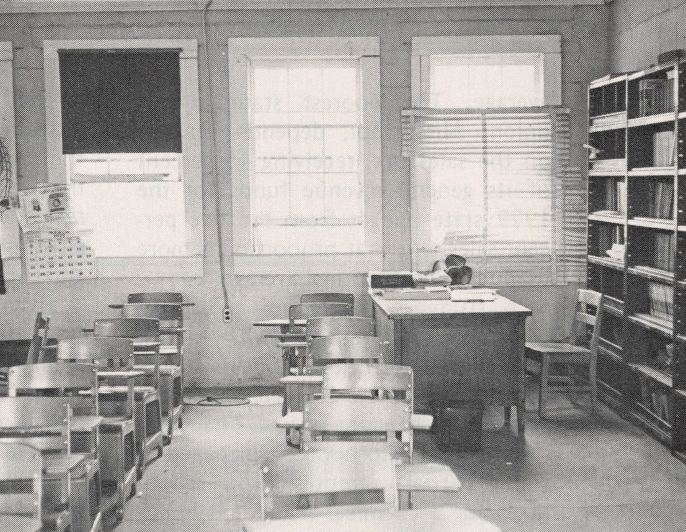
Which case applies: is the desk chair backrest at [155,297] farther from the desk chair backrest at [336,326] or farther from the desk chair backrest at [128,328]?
the desk chair backrest at [336,326]

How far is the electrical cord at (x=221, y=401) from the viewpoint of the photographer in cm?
912

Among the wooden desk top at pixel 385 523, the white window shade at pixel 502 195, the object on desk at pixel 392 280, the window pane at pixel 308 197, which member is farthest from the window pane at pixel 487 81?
the wooden desk top at pixel 385 523

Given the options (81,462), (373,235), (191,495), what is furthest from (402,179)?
(81,462)

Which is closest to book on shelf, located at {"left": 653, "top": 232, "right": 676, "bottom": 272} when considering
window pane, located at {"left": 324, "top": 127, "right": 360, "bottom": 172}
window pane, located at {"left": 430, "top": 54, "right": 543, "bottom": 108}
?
window pane, located at {"left": 430, "top": 54, "right": 543, "bottom": 108}

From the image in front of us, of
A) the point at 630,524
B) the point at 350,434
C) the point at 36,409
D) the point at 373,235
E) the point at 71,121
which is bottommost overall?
the point at 630,524

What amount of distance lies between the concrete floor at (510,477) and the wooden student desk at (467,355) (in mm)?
397

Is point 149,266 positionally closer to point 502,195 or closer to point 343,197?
point 343,197

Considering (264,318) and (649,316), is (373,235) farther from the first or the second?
(649,316)

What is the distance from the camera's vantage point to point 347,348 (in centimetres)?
640

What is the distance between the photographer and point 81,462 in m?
4.90

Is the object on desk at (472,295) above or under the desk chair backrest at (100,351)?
above

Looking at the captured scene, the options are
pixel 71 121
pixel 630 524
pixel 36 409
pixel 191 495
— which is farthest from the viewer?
pixel 71 121

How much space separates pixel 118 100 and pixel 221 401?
310 centimetres

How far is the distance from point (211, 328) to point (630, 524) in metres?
5.21
